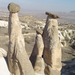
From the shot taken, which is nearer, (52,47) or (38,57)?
(38,57)

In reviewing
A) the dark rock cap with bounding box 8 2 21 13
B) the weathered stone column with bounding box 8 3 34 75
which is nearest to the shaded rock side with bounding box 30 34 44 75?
the weathered stone column with bounding box 8 3 34 75

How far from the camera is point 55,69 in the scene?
16.8 ft

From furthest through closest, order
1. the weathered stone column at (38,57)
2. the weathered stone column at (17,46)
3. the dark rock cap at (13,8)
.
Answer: the weathered stone column at (38,57), the weathered stone column at (17,46), the dark rock cap at (13,8)

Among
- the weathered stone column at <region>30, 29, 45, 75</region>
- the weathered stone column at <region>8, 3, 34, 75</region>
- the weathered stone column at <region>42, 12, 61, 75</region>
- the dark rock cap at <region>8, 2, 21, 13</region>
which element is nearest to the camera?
the dark rock cap at <region>8, 2, 21, 13</region>

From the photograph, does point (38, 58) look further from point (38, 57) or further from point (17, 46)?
point (17, 46)

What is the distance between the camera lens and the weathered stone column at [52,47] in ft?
16.4

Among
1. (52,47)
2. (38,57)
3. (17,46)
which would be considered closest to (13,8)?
(17,46)

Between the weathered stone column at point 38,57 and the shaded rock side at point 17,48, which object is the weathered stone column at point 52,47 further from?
the shaded rock side at point 17,48

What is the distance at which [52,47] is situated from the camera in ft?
16.4

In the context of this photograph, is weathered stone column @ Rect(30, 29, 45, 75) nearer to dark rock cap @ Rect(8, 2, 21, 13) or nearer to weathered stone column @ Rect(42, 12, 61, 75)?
weathered stone column @ Rect(42, 12, 61, 75)

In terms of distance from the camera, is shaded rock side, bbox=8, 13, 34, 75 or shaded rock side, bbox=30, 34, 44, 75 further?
shaded rock side, bbox=30, 34, 44, 75

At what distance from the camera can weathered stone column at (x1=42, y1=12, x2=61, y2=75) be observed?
16.4 ft

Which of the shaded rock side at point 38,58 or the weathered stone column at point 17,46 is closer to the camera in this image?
the weathered stone column at point 17,46

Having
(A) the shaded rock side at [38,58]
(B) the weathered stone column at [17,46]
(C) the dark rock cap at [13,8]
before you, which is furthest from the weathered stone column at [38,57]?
(C) the dark rock cap at [13,8]
